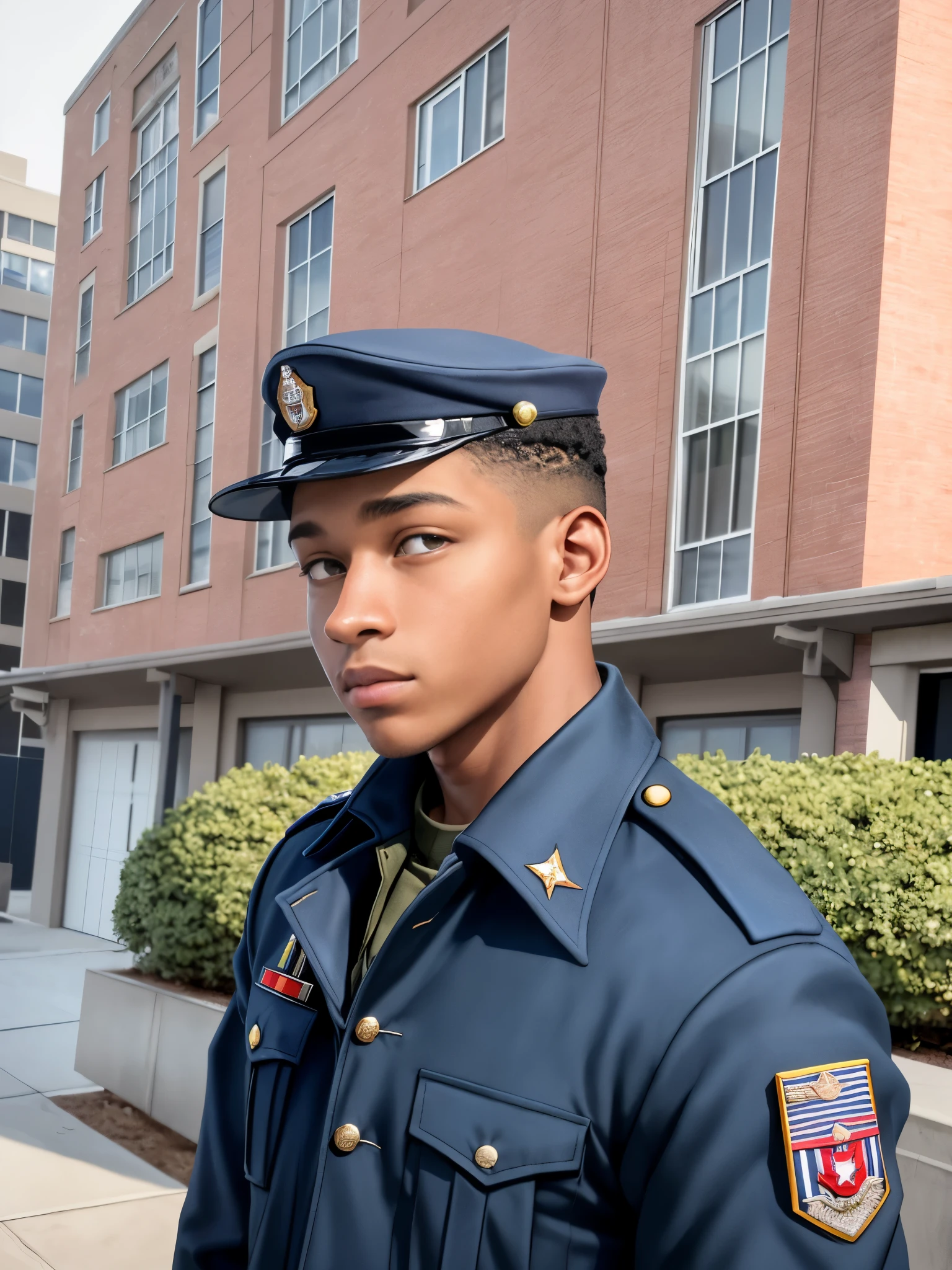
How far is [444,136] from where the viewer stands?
1309cm

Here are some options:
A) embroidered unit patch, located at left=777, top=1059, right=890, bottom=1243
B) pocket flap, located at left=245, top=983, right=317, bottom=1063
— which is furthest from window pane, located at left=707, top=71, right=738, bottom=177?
embroidered unit patch, located at left=777, top=1059, right=890, bottom=1243

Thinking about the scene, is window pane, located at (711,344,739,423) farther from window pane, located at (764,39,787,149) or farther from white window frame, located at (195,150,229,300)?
white window frame, located at (195,150,229,300)

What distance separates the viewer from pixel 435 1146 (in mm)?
1303

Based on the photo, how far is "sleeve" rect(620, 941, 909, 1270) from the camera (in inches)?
43.9

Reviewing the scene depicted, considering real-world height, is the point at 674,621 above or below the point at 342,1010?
above

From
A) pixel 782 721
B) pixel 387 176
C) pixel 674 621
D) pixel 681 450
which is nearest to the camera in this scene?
pixel 674 621

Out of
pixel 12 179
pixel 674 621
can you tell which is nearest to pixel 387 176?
pixel 674 621

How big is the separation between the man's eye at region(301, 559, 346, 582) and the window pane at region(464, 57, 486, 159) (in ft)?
39.7

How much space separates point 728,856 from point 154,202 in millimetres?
21056

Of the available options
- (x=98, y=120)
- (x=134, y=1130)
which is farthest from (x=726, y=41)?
(x=98, y=120)

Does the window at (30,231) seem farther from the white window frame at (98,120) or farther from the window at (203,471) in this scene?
the window at (203,471)

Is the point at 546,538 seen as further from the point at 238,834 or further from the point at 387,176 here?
the point at 387,176

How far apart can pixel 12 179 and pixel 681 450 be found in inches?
1725

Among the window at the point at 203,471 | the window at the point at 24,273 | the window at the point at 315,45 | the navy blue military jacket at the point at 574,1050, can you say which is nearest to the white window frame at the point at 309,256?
the window at the point at 315,45
